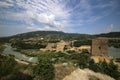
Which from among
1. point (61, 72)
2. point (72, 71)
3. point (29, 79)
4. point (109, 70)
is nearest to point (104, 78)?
point (109, 70)

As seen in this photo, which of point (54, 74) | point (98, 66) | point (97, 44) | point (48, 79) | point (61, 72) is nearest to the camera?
point (48, 79)

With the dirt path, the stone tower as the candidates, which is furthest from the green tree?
the stone tower

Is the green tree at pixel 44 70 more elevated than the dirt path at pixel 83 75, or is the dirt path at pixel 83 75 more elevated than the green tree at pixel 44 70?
the green tree at pixel 44 70

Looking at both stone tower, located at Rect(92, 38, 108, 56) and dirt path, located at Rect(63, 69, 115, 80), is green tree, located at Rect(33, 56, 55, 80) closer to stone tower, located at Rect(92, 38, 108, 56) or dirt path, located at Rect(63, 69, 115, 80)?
dirt path, located at Rect(63, 69, 115, 80)

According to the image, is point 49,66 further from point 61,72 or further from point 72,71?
point 72,71

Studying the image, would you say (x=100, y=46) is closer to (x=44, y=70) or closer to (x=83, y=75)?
(x=83, y=75)

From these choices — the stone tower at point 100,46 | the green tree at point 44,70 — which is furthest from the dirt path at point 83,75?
→ the stone tower at point 100,46

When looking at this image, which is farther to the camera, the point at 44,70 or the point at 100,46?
the point at 100,46

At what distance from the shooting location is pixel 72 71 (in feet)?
29.4

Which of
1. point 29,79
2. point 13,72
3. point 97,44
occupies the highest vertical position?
point 97,44

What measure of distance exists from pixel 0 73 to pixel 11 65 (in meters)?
0.96

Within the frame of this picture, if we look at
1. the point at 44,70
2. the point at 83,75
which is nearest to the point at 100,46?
the point at 83,75

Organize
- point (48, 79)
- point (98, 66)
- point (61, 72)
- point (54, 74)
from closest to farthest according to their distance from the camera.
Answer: point (48, 79), point (54, 74), point (61, 72), point (98, 66)

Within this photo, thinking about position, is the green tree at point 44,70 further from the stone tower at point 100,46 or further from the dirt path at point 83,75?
the stone tower at point 100,46
